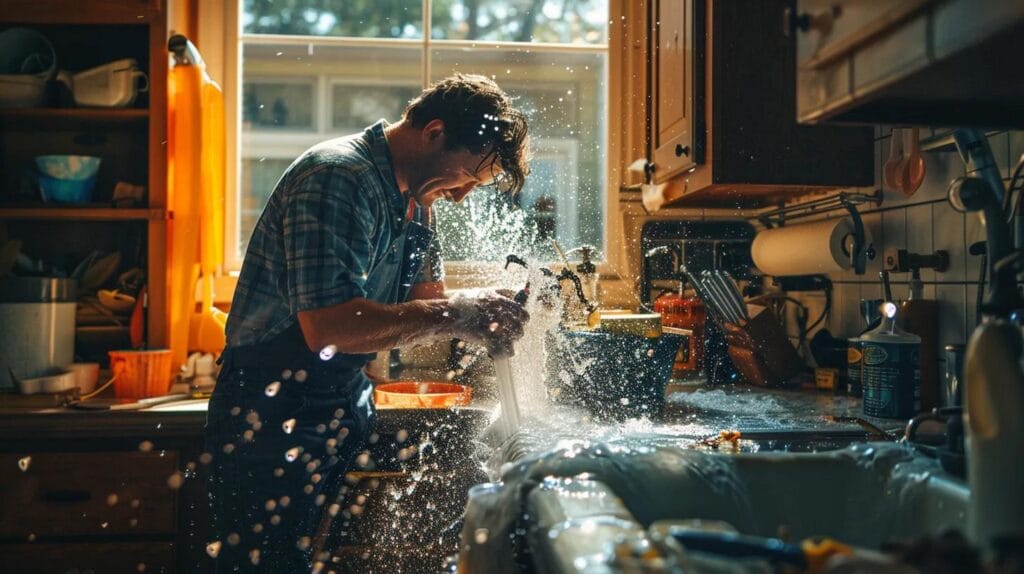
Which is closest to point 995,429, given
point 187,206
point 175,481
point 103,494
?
point 175,481

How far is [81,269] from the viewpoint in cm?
232

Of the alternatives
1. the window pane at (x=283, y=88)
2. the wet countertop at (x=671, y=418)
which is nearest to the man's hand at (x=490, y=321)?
the wet countertop at (x=671, y=418)

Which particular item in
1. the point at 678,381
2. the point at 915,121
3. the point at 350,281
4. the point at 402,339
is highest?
the point at 915,121

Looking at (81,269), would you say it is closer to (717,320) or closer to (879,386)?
(717,320)

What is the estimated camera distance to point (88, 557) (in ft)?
5.96

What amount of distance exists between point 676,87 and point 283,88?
1.62 metres

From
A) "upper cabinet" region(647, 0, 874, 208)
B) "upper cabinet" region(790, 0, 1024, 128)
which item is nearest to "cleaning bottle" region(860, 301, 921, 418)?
"upper cabinet" region(647, 0, 874, 208)

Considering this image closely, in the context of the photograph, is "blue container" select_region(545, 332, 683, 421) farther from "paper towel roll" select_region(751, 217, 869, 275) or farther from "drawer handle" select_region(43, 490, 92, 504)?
"drawer handle" select_region(43, 490, 92, 504)

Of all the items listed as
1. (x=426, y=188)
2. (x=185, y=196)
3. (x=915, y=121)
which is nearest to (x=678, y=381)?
(x=426, y=188)

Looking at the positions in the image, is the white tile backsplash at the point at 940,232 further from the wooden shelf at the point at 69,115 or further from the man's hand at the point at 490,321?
the wooden shelf at the point at 69,115

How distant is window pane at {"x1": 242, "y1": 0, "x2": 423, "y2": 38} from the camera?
110 inches

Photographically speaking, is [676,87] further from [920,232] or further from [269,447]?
[269,447]

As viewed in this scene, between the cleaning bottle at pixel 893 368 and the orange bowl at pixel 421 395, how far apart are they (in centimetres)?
93

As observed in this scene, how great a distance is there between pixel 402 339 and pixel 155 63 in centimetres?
142
